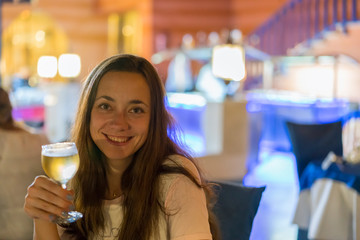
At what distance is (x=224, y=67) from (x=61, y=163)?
3878mm

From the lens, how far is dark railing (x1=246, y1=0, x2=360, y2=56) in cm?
866

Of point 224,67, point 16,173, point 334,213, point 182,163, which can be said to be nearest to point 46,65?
point 224,67

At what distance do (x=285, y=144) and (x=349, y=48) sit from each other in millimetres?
2556

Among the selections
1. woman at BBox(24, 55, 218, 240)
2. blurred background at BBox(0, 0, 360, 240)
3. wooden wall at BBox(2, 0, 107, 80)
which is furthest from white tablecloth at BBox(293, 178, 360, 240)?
wooden wall at BBox(2, 0, 107, 80)

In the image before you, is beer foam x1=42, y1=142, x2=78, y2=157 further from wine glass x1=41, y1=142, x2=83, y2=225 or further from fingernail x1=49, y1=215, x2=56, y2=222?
fingernail x1=49, y1=215, x2=56, y2=222

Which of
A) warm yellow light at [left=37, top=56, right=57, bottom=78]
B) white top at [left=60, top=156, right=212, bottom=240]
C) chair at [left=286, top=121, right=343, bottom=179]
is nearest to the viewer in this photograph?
white top at [left=60, top=156, right=212, bottom=240]

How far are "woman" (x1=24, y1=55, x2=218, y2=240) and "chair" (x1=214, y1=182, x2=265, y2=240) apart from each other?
0.26m

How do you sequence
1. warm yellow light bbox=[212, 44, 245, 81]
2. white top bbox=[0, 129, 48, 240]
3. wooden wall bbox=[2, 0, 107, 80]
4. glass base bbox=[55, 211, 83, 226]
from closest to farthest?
glass base bbox=[55, 211, 83, 226] < white top bbox=[0, 129, 48, 240] < warm yellow light bbox=[212, 44, 245, 81] < wooden wall bbox=[2, 0, 107, 80]

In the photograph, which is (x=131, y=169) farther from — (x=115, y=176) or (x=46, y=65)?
(x=46, y=65)

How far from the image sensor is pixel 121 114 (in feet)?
4.64

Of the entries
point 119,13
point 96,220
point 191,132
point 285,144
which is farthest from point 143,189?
point 119,13

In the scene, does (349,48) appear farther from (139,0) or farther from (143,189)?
(143,189)

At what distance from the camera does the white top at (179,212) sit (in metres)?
1.29

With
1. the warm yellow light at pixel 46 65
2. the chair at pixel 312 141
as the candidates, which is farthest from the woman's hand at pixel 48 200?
the warm yellow light at pixel 46 65
